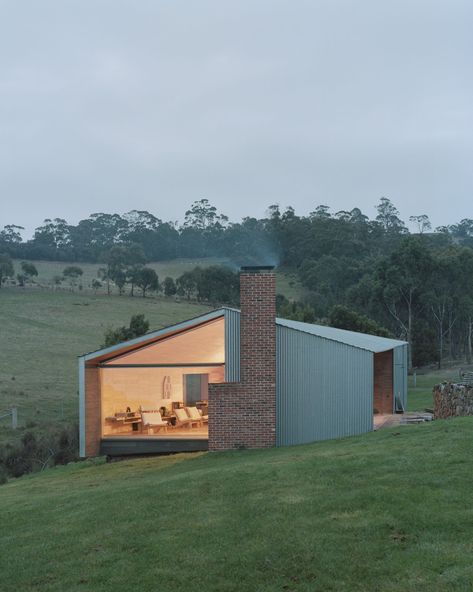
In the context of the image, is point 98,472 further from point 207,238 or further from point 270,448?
point 207,238

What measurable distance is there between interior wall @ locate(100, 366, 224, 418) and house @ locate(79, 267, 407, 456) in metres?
0.18

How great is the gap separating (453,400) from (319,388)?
3052mm

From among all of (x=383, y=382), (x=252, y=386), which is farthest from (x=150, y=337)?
(x=383, y=382)

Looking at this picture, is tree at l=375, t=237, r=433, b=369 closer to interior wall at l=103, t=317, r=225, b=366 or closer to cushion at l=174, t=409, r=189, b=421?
cushion at l=174, t=409, r=189, b=421

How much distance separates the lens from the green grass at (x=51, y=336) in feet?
102

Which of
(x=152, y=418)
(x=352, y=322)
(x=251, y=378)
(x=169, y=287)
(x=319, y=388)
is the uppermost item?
(x=169, y=287)

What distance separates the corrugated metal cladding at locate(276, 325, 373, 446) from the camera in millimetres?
14797

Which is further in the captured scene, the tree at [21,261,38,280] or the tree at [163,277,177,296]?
the tree at [21,261,38,280]

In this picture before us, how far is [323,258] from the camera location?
66.6 m

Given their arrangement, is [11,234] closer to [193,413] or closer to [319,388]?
[193,413]

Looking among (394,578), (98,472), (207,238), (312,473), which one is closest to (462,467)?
(312,473)

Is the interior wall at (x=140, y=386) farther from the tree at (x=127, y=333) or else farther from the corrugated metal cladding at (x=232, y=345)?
the tree at (x=127, y=333)

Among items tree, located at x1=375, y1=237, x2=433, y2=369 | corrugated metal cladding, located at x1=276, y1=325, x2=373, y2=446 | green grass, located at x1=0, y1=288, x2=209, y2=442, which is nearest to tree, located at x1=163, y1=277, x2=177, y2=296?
green grass, located at x1=0, y1=288, x2=209, y2=442

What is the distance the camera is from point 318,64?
121ft
